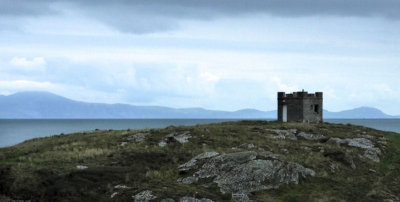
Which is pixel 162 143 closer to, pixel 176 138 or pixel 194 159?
pixel 176 138

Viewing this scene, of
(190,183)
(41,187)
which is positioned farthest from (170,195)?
(41,187)

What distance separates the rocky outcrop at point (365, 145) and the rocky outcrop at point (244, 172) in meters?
12.2

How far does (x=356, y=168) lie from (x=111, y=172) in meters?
21.6

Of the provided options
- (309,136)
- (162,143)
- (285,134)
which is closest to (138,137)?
(162,143)

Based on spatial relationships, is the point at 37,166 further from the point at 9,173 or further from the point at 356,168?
the point at 356,168

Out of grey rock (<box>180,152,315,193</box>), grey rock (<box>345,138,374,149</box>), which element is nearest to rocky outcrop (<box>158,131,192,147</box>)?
grey rock (<box>180,152,315,193</box>)

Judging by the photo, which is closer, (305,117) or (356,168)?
(356,168)

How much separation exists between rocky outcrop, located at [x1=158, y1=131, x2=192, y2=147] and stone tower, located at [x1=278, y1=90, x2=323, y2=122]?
23.5 metres

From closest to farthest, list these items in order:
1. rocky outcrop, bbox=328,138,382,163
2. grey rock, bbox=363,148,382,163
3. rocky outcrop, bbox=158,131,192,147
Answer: grey rock, bbox=363,148,382,163, rocky outcrop, bbox=328,138,382,163, rocky outcrop, bbox=158,131,192,147

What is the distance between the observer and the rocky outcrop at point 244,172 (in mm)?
33562

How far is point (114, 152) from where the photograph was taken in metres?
42.8

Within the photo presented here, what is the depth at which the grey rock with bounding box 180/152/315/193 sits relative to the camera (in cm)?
3353

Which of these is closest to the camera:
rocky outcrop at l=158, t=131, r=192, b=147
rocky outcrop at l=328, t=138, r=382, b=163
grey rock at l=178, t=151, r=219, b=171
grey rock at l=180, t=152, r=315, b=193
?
grey rock at l=180, t=152, r=315, b=193

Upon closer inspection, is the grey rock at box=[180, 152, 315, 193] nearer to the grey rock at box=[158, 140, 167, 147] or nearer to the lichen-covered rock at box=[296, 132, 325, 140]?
the grey rock at box=[158, 140, 167, 147]
